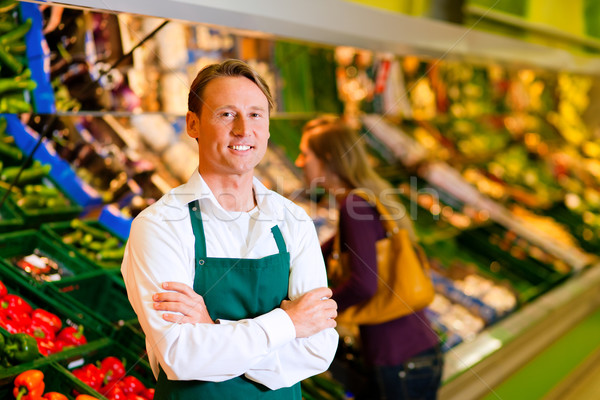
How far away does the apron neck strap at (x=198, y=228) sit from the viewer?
53.9 inches

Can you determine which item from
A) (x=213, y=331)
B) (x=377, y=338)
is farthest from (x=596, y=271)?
(x=213, y=331)

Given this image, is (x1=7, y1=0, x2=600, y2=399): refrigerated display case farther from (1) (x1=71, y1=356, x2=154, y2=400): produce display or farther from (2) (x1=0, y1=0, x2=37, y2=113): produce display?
(1) (x1=71, y1=356, x2=154, y2=400): produce display

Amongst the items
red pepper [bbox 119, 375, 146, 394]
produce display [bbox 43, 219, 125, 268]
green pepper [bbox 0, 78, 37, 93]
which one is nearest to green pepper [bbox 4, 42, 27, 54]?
green pepper [bbox 0, 78, 37, 93]

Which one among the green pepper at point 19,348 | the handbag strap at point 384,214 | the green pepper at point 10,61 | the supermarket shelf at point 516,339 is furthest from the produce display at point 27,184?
the supermarket shelf at point 516,339

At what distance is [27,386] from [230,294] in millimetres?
760

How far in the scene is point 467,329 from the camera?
3.64 m

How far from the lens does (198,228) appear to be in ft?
4.56

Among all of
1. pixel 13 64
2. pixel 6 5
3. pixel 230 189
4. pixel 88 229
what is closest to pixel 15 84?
pixel 13 64

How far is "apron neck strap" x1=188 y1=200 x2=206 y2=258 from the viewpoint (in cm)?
137

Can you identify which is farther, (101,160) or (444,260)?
Result: (444,260)

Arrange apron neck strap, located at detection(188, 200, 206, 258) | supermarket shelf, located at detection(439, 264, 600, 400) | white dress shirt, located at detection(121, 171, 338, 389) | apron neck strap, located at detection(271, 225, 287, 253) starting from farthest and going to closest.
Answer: supermarket shelf, located at detection(439, 264, 600, 400)
apron neck strap, located at detection(271, 225, 287, 253)
apron neck strap, located at detection(188, 200, 206, 258)
white dress shirt, located at detection(121, 171, 338, 389)

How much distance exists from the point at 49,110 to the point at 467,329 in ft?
9.18

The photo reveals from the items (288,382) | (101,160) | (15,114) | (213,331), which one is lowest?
(288,382)

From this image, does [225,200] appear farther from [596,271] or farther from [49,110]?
[596,271]
